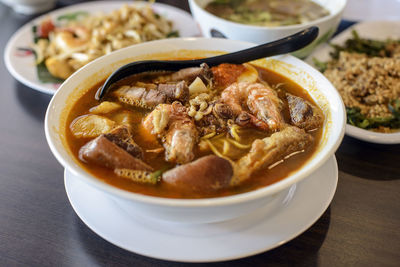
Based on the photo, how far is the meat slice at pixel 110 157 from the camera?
171cm

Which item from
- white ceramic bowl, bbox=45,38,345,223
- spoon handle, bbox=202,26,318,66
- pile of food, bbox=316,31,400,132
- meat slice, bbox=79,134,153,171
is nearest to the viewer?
white ceramic bowl, bbox=45,38,345,223

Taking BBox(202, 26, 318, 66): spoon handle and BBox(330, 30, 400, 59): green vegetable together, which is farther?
BBox(330, 30, 400, 59): green vegetable

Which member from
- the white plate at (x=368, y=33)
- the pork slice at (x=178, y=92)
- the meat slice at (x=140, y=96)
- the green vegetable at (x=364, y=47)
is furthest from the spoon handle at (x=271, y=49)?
the green vegetable at (x=364, y=47)

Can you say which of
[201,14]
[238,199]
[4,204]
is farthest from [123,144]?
[201,14]

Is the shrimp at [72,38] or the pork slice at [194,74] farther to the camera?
the shrimp at [72,38]

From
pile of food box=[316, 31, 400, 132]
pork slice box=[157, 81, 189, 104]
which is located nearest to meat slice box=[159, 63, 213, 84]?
pork slice box=[157, 81, 189, 104]

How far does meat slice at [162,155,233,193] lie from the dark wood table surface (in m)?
0.39

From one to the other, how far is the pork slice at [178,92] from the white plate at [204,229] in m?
0.71

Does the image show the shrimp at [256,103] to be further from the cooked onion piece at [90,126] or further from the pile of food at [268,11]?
the pile of food at [268,11]

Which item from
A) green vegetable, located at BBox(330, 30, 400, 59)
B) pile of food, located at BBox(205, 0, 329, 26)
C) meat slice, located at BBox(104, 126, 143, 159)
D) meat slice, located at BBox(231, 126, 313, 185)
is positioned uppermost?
meat slice, located at BBox(104, 126, 143, 159)

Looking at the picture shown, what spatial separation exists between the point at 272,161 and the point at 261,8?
2297 millimetres

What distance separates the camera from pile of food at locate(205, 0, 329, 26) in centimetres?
338

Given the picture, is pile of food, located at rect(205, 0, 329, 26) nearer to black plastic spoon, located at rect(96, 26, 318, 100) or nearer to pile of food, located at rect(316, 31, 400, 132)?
pile of food, located at rect(316, 31, 400, 132)

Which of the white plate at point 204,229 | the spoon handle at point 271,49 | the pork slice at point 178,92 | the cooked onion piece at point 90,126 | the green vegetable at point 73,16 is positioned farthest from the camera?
the green vegetable at point 73,16
